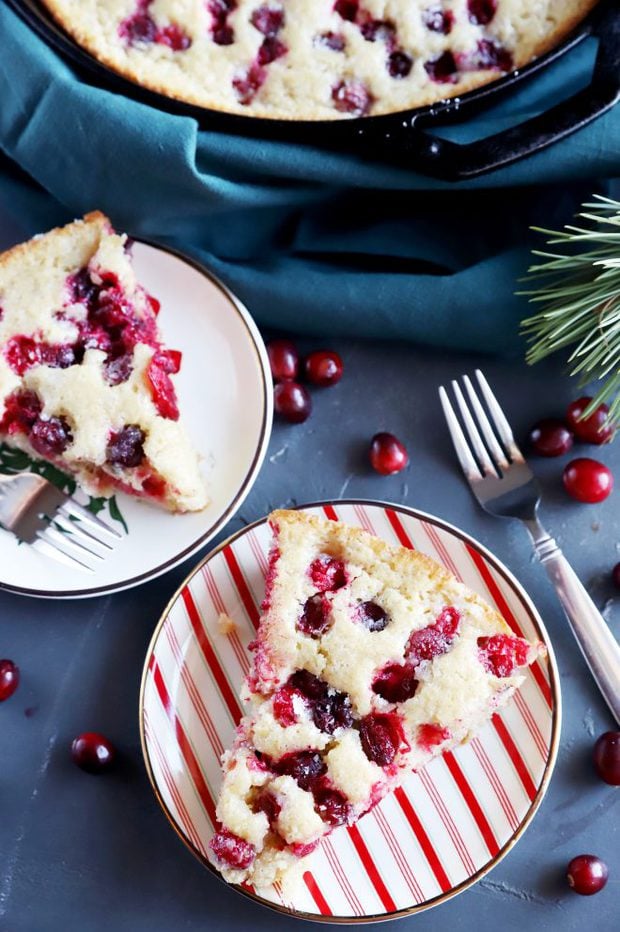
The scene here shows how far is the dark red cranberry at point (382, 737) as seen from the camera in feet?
8.68

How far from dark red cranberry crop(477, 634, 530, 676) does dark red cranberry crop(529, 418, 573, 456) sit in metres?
0.64

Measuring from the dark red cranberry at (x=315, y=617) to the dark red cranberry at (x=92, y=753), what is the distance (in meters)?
0.72

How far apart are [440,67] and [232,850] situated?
7.15 ft

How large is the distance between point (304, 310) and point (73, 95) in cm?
88

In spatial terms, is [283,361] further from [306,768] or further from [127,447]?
[306,768]

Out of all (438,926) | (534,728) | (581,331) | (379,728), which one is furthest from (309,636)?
(581,331)

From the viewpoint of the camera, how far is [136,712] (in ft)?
10.1

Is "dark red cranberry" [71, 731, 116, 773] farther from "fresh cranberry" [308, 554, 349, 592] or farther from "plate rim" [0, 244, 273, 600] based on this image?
"fresh cranberry" [308, 554, 349, 592]

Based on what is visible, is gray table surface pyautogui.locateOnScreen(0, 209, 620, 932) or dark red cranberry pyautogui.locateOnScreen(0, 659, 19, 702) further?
dark red cranberry pyautogui.locateOnScreen(0, 659, 19, 702)

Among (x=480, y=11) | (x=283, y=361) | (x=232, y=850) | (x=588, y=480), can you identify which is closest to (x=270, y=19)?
(x=480, y=11)

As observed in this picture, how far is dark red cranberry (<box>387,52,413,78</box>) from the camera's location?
9.51ft

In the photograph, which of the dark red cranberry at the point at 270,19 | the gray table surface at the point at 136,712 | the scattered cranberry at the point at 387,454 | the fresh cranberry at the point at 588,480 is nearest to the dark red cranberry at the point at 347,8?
the dark red cranberry at the point at 270,19

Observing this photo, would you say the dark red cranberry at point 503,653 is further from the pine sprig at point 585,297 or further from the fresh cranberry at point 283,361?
the fresh cranberry at point 283,361

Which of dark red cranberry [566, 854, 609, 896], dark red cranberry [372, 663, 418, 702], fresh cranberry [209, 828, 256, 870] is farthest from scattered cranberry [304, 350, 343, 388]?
dark red cranberry [566, 854, 609, 896]
